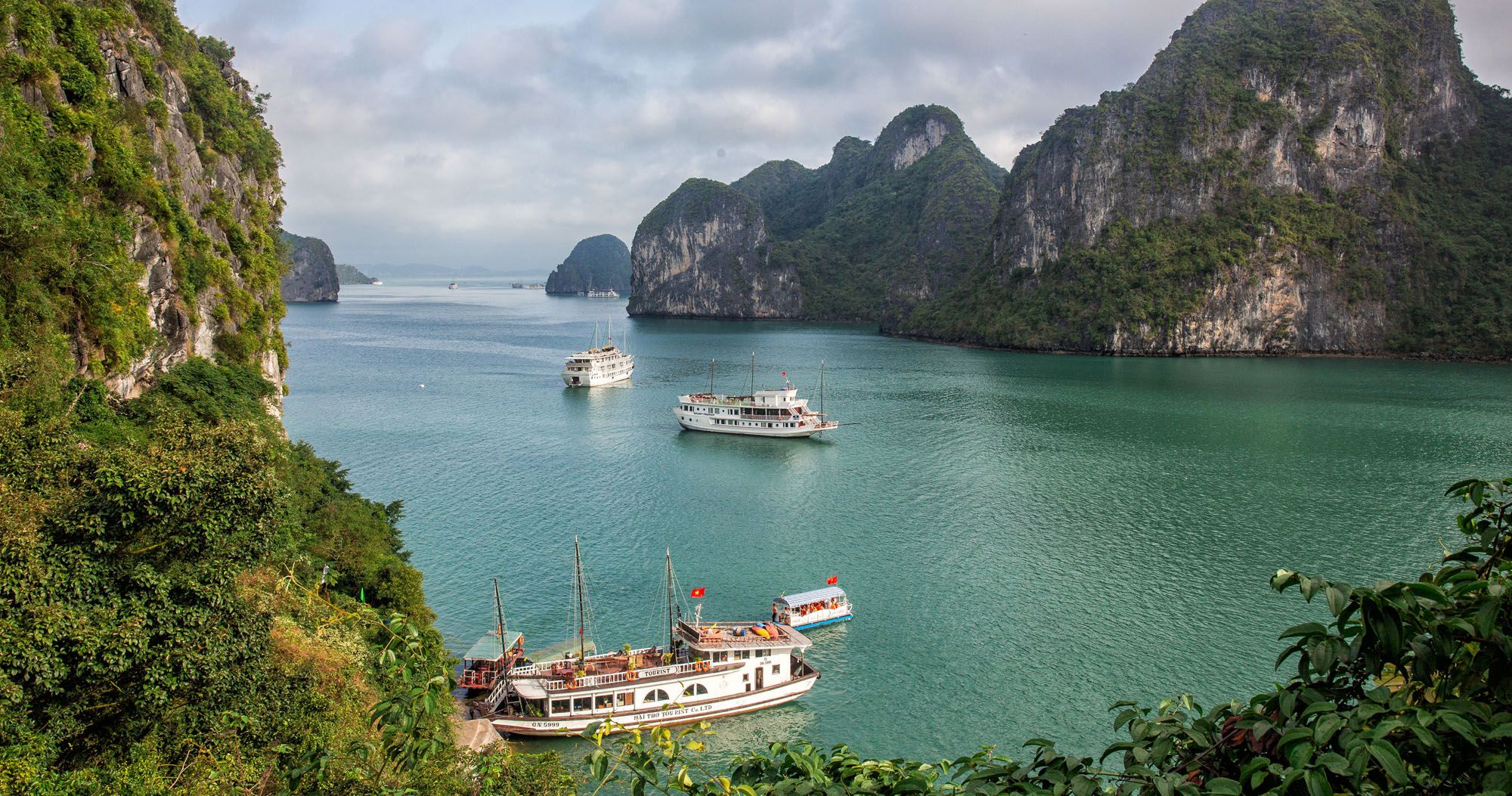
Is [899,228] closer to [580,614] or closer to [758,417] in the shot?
[758,417]

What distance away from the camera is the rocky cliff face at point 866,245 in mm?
151250

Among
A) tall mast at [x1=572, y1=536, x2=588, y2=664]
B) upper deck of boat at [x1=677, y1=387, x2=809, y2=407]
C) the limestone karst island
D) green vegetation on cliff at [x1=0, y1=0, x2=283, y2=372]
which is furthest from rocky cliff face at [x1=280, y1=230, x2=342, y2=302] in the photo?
tall mast at [x1=572, y1=536, x2=588, y2=664]

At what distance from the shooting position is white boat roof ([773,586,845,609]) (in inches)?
942

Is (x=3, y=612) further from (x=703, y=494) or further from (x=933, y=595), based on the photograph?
(x=703, y=494)

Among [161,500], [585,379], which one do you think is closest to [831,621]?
[161,500]

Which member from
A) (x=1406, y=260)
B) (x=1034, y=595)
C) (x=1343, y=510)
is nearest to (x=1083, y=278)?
(x=1406, y=260)

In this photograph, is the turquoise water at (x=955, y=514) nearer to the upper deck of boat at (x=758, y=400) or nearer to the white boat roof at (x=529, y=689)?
the upper deck of boat at (x=758, y=400)

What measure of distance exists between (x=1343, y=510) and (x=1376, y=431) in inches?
738

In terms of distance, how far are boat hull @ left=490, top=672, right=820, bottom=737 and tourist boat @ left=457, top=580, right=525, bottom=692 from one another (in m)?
1.38

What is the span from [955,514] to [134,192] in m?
28.7

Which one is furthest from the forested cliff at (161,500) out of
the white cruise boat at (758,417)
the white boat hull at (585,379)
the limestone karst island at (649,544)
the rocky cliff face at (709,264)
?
the rocky cliff face at (709,264)

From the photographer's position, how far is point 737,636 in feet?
69.3

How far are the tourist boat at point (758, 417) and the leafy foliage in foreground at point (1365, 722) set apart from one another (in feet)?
153

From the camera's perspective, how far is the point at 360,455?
42.8 m
